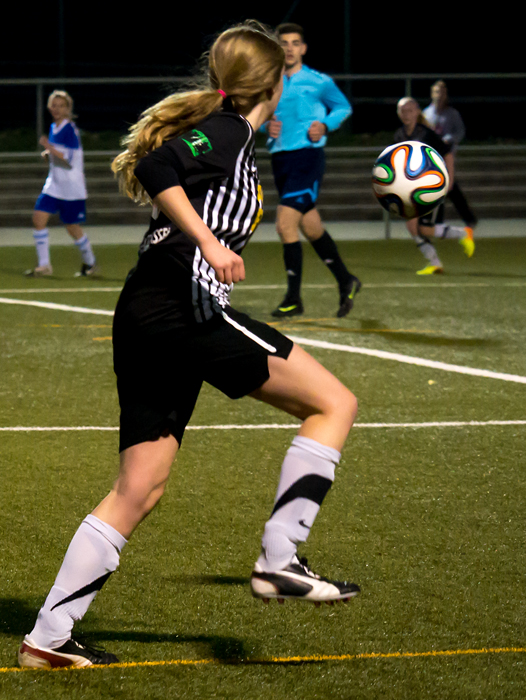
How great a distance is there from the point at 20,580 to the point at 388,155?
281 centimetres

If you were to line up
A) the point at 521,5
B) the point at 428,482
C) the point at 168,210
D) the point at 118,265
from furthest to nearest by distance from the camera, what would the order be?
the point at 521,5
the point at 118,265
the point at 428,482
the point at 168,210

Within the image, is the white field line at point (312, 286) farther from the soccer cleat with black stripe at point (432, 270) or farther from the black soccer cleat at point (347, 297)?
the black soccer cleat at point (347, 297)

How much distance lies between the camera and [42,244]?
11.7 meters

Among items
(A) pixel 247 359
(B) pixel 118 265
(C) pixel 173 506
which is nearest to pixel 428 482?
(C) pixel 173 506

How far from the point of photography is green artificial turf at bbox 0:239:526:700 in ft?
9.43

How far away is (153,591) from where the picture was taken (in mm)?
3418

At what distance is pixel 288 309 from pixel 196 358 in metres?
6.12

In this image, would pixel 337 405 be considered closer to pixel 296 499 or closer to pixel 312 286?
pixel 296 499

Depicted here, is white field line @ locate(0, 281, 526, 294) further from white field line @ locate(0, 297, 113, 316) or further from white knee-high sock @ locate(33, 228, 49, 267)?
white knee-high sock @ locate(33, 228, 49, 267)

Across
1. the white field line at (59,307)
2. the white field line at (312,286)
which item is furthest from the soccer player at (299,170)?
the white field line at (312,286)

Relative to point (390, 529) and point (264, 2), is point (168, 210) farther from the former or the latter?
point (264, 2)

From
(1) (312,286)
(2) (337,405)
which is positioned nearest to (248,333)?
(2) (337,405)

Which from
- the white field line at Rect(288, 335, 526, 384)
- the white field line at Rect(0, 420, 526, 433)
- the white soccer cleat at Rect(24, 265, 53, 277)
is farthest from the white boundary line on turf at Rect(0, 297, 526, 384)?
the white soccer cleat at Rect(24, 265, 53, 277)

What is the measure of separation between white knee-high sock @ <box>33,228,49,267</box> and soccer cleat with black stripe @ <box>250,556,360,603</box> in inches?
363
